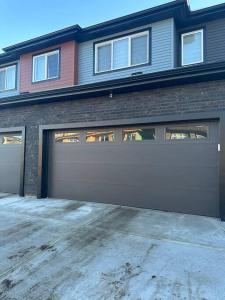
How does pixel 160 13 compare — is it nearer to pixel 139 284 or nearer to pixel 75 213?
pixel 75 213

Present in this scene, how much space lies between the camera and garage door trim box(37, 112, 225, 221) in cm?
542

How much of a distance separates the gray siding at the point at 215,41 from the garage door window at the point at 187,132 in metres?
3.36

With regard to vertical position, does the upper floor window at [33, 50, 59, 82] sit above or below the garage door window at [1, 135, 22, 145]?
above

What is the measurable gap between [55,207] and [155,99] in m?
4.20

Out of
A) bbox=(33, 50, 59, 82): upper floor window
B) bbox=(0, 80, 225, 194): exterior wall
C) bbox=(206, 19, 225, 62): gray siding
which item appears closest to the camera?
bbox=(0, 80, 225, 194): exterior wall

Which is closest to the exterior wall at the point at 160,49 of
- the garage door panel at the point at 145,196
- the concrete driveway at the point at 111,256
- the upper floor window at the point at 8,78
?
the garage door panel at the point at 145,196

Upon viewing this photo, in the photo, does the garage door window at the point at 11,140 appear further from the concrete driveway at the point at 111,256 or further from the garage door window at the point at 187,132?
the garage door window at the point at 187,132

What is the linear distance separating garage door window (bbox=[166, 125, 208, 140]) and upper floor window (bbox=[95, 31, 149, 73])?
340 centimetres

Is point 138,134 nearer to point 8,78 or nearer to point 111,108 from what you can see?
point 111,108

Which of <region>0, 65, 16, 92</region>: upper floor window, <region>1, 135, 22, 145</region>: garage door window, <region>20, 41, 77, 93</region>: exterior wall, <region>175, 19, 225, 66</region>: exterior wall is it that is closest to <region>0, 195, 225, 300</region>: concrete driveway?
<region>1, 135, 22, 145</region>: garage door window

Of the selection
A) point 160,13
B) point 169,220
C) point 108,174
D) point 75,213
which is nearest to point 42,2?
point 160,13

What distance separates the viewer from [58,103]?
7.84m

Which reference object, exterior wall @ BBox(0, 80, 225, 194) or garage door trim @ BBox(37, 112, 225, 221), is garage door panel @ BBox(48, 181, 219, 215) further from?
exterior wall @ BBox(0, 80, 225, 194)

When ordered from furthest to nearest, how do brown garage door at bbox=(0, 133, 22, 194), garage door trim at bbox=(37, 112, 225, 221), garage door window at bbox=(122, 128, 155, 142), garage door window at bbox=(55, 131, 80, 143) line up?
brown garage door at bbox=(0, 133, 22, 194) < garage door window at bbox=(55, 131, 80, 143) < garage door window at bbox=(122, 128, 155, 142) < garage door trim at bbox=(37, 112, 225, 221)
